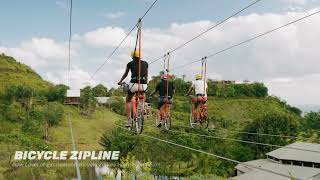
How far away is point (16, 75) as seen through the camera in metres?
96.2

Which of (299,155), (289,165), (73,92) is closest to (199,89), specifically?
(289,165)

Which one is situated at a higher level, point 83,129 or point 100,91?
point 100,91

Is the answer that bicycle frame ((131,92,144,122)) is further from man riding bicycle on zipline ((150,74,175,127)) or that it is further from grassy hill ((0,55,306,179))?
grassy hill ((0,55,306,179))

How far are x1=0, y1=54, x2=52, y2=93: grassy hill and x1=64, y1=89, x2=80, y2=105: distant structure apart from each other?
1227 cm

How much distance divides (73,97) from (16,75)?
26.6 m

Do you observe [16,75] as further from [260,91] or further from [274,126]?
[274,126]

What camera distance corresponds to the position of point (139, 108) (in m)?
11.3

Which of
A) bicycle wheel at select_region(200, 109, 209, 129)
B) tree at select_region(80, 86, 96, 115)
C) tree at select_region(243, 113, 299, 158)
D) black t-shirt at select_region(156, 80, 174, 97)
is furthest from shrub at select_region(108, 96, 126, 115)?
black t-shirt at select_region(156, 80, 174, 97)

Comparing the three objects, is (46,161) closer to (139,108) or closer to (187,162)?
(187,162)

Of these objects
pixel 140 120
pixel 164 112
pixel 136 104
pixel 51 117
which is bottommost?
pixel 51 117

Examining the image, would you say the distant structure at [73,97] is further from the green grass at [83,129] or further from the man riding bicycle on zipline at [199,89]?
the man riding bicycle on zipline at [199,89]

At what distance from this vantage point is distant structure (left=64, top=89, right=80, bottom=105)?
252 ft

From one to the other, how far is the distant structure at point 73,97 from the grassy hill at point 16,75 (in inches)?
483

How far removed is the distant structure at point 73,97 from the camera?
76.9 metres
